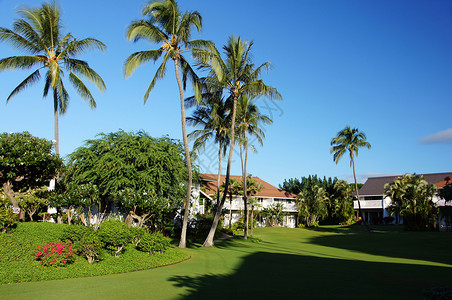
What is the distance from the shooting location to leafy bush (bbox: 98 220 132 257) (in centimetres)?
1552

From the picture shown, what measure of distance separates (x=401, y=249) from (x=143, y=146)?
819 inches

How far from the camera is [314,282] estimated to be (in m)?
11.7

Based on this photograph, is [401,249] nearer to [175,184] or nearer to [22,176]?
[175,184]

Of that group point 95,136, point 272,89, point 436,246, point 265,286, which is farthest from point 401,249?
point 95,136

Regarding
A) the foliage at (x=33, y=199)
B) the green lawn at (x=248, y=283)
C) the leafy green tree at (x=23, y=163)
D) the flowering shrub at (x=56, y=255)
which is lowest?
the green lawn at (x=248, y=283)

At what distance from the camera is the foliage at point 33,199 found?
2188 cm

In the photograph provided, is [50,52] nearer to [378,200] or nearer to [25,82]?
[25,82]

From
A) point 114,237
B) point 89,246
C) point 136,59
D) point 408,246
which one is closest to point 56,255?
point 89,246

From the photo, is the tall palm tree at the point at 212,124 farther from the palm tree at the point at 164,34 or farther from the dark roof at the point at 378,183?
the dark roof at the point at 378,183

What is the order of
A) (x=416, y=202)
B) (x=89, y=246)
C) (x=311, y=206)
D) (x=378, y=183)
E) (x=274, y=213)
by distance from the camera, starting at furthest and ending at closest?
(x=378, y=183) < (x=311, y=206) < (x=274, y=213) < (x=416, y=202) < (x=89, y=246)

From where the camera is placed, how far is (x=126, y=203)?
21328 mm

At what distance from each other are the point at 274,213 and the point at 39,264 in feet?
133

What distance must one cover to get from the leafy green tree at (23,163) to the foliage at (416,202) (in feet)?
120

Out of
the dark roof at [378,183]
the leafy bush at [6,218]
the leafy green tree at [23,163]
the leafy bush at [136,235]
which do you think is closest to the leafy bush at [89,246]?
the leafy bush at [136,235]
